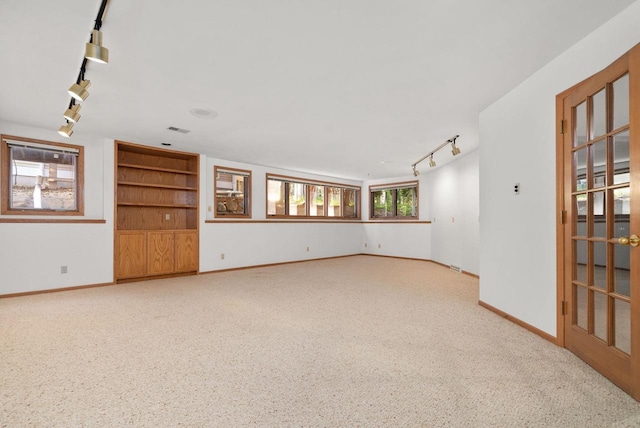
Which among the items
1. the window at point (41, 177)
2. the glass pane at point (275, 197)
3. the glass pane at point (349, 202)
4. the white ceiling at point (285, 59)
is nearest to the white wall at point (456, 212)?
the white ceiling at point (285, 59)

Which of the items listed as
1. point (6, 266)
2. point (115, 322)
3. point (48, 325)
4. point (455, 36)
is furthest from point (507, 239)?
point (6, 266)

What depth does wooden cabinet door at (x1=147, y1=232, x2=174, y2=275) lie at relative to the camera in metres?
5.18

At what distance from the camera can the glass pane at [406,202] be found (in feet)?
26.8

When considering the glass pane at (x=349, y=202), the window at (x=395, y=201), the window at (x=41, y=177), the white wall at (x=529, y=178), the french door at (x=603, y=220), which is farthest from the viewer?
the glass pane at (x=349, y=202)

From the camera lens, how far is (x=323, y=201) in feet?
27.8

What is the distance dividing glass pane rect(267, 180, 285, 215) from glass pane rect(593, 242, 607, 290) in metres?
5.96

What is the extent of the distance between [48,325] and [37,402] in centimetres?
162

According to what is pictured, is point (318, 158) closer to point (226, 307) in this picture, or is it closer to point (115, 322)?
point (226, 307)

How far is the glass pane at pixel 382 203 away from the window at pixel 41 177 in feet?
22.6

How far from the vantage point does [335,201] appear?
8.79 metres

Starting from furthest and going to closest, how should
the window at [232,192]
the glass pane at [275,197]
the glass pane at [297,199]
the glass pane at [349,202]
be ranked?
the glass pane at [349,202]
the glass pane at [297,199]
the glass pane at [275,197]
the window at [232,192]

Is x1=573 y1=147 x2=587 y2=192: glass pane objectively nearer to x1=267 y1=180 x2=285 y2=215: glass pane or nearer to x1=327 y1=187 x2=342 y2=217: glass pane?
x1=267 y1=180 x2=285 y2=215: glass pane

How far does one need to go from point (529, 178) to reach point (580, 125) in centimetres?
58

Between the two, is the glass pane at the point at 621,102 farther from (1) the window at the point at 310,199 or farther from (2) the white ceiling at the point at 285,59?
(1) the window at the point at 310,199
